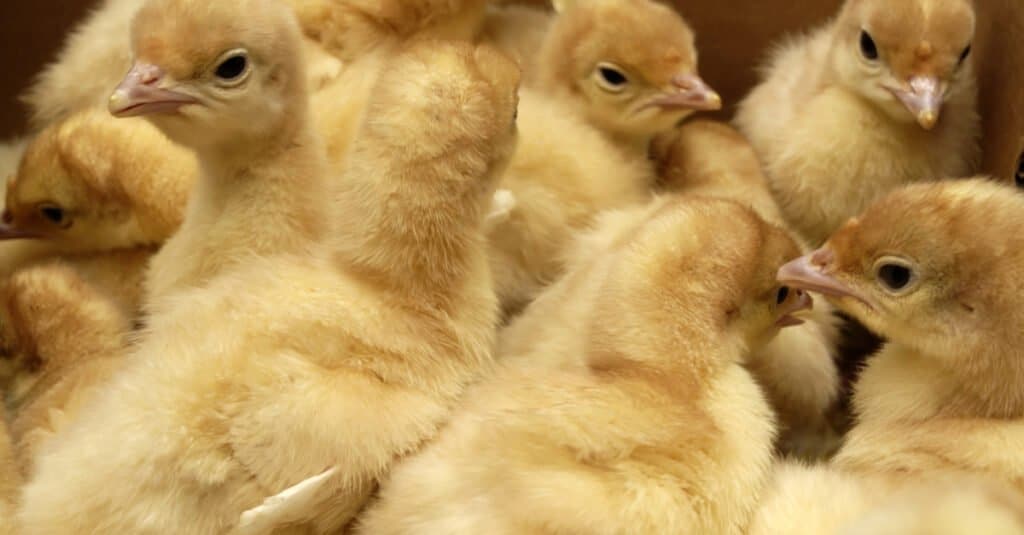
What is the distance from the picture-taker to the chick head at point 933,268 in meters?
1.56

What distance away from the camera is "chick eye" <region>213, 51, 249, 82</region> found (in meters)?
1.75

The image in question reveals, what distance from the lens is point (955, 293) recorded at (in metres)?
1.59

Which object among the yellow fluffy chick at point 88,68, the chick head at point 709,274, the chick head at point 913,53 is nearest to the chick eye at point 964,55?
the chick head at point 913,53

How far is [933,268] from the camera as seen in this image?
1594 mm

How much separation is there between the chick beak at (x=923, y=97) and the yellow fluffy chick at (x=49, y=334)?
4.55 feet

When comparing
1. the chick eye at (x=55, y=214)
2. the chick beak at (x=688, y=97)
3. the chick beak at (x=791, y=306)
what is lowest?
the chick eye at (x=55, y=214)

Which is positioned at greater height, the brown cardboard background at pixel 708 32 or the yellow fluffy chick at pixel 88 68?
the yellow fluffy chick at pixel 88 68

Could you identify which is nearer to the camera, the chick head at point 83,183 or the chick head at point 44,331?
the chick head at point 44,331

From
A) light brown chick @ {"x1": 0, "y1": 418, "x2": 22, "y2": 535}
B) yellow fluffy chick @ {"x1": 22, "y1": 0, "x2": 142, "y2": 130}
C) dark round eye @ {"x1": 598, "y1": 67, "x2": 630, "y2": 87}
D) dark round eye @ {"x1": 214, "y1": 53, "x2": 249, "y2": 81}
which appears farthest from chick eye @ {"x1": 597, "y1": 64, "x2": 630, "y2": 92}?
light brown chick @ {"x1": 0, "y1": 418, "x2": 22, "y2": 535}

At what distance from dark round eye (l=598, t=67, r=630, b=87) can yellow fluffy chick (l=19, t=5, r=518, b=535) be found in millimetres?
625

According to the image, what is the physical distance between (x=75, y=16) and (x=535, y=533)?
1977 mm

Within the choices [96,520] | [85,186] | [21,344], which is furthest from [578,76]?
[96,520]

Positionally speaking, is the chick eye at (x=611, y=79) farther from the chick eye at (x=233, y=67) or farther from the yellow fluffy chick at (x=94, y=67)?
the chick eye at (x=233, y=67)

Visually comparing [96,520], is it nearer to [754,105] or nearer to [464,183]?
[464,183]
